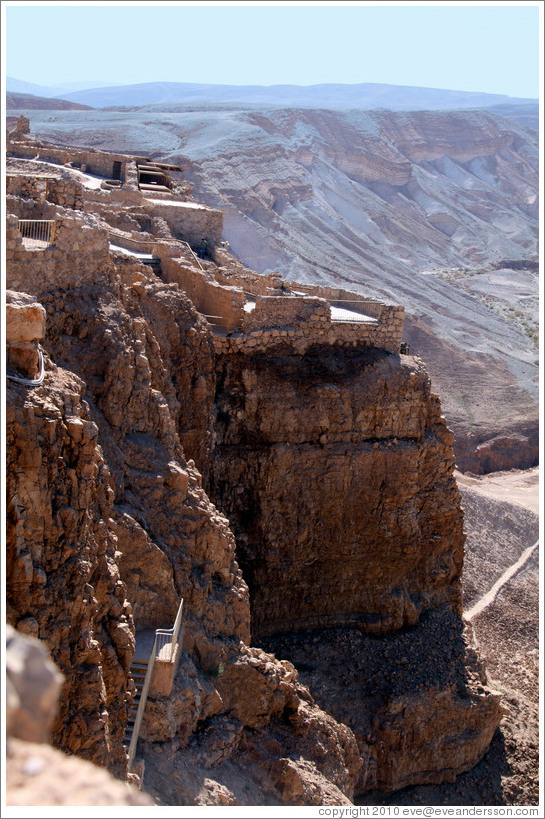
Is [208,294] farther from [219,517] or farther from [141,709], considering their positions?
[141,709]

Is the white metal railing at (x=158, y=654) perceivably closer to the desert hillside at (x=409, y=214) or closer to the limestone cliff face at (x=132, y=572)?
the limestone cliff face at (x=132, y=572)

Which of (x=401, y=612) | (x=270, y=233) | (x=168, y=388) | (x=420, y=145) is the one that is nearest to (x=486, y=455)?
(x=270, y=233)

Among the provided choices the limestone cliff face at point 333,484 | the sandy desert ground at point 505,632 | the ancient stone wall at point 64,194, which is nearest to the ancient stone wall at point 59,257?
the ancient stone wall at point 64,194

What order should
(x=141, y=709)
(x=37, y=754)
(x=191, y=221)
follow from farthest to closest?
(x=191, y=221)
(x=141, y=709)
(x=37, y=754)

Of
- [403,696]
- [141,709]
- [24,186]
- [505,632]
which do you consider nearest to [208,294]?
[24,186]

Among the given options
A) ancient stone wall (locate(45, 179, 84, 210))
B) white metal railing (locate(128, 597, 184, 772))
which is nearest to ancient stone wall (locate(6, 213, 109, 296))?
ancient stone wall (locate(45, 179, 84, 210))

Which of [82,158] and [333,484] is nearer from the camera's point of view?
[333,484]
